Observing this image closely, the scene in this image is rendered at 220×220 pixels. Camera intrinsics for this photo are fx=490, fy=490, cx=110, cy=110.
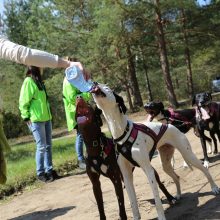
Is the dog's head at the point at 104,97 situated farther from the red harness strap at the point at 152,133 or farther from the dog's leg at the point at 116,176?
the dog's leg at the point at 116,176

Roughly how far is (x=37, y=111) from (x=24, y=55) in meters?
4.73

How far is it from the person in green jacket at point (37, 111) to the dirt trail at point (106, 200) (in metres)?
0.37

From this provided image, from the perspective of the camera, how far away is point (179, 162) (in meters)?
8.02

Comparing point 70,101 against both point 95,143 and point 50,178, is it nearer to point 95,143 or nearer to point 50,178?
point 50,178

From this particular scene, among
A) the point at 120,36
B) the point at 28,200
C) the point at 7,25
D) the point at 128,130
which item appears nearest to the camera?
the point at 128,130

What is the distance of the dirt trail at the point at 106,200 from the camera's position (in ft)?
17.1

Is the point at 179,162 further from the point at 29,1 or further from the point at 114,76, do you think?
the point at 29,1

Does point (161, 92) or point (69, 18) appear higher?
point (69, 18)

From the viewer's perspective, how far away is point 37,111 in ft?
27.0

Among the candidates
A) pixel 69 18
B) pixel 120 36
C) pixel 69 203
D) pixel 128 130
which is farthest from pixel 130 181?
pixel 69 18

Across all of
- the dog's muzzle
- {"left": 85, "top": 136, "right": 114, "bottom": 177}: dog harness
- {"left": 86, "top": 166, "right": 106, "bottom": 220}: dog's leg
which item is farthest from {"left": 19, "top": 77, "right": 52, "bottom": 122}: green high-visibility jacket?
the dog's muzzle

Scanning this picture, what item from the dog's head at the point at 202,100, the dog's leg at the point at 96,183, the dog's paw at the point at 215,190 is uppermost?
the dog's head at the point at 202,100

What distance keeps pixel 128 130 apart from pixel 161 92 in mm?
34399

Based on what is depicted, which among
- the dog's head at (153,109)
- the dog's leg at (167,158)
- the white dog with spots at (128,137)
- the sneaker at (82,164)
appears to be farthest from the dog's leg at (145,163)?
the sneaker at (82,164)
